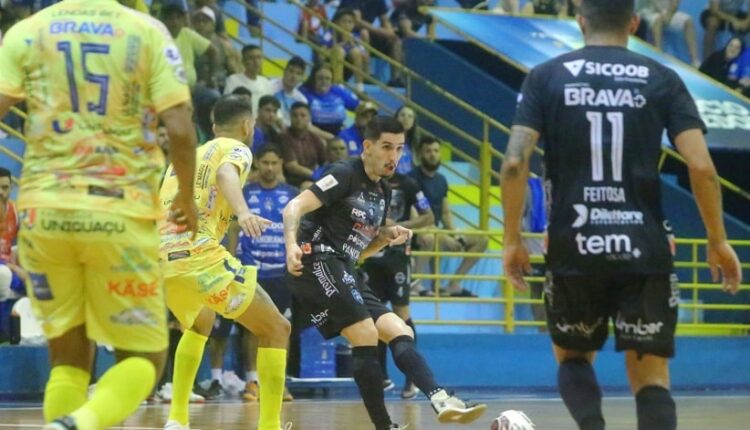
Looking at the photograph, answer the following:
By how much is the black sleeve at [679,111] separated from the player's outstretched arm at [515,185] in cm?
57

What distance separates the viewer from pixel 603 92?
6.38 meters

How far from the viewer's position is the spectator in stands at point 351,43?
21000 mm

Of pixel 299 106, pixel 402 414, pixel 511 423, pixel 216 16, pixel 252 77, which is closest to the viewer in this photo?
pixel 511 423

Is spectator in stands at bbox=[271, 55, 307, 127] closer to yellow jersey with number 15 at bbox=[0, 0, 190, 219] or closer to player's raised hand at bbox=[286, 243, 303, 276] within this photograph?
player's raised hand at bbox=[286, 243, 303, 276]

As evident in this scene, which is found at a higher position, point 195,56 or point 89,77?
point 195,56

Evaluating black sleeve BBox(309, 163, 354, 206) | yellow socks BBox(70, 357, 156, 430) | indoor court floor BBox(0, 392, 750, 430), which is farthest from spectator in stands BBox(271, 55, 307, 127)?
yellow socks BBox(70, 357, 156, 430)

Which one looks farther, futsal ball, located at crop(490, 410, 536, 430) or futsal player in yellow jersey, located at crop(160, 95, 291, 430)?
futsal player in yellow jersey, located at crop(160, 95, 291, 430)

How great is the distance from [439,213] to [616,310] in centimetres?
1160

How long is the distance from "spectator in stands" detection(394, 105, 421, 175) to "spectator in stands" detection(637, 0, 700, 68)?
6.52 m

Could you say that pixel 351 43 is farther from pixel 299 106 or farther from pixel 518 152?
pixel 518 152

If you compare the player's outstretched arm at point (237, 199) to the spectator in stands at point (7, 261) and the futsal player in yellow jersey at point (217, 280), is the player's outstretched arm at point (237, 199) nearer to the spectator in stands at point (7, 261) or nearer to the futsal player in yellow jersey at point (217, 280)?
the futsal player in yellow jersey at point (217, 280)

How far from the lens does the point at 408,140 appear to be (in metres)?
18.5

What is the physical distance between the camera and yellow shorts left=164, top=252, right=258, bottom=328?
912cm

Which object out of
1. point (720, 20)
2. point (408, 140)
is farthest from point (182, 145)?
point (720, 20)
